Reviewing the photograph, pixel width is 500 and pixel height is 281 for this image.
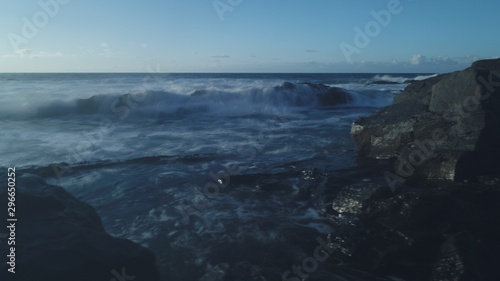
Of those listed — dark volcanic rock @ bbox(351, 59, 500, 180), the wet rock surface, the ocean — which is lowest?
the ocean

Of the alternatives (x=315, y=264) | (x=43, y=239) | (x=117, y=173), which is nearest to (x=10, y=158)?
(x=117, y=173)

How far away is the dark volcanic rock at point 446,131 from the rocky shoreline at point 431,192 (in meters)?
0.02

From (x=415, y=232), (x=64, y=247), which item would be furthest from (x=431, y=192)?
(x=64, y=247)

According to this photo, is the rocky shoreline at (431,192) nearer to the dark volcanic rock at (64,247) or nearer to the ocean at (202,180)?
the ocean at (202,180)

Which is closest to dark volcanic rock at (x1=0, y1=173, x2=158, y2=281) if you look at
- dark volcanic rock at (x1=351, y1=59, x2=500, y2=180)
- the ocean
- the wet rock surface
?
the ocean

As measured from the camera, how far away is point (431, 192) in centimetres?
409

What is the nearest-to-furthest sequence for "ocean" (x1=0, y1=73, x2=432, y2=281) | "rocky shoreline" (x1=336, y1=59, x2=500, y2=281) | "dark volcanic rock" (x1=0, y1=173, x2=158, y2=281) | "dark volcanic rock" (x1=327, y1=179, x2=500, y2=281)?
1. "dark volcanic rock" (x1=0, y1=173, x2=158, y2=281)
2. "dark volcanic rock" (x1=327, y1=179, x2=500, y2=281)
3. "rocky shoreline" (x1=336, y1=59, x2=500, y2=281)
4. "ocean" (x1=0, y1=73, x2=432, y2=281)

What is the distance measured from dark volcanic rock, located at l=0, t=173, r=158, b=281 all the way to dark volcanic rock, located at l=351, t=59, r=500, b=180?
4747 mm

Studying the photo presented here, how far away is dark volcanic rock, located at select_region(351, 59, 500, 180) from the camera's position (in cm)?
533

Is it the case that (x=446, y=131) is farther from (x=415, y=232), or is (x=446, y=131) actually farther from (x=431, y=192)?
(x=415, y=232)

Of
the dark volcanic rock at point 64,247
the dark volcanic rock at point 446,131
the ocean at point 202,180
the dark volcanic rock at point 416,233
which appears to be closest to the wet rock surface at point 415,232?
the dark volcanic rock at point 416,233

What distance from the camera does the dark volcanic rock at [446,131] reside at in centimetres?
533

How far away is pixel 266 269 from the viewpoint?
3391 mm

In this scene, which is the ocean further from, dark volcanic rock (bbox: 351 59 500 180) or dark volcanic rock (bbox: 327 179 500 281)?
dark volcanic rock (bbox: 351 59 500 180)
